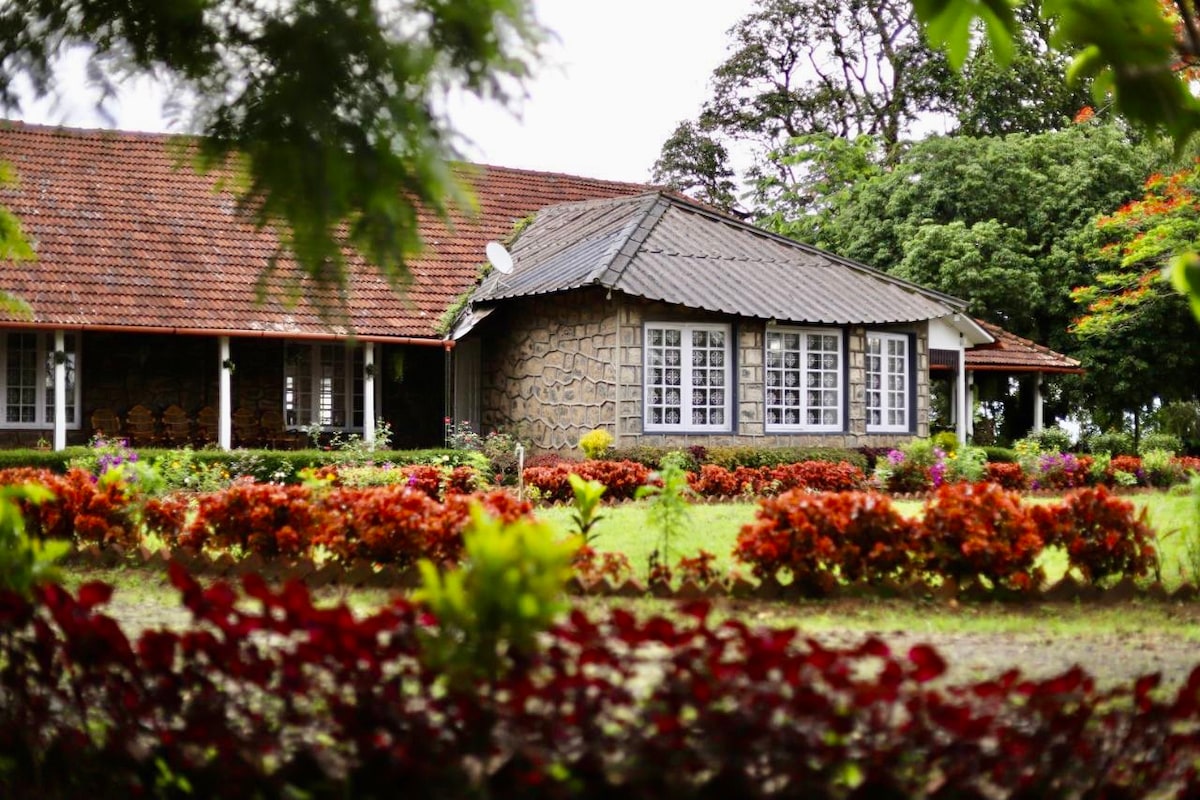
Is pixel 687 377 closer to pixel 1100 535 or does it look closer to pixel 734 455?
pixel 734 455

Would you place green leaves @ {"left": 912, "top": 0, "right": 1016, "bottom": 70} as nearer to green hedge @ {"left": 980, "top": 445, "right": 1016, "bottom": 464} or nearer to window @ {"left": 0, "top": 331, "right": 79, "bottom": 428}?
window @ {"left": 0, "top": 331, "right": 79, "bottom": 428}

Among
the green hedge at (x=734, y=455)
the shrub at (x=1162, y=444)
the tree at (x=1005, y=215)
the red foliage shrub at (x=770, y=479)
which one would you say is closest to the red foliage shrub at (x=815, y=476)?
the red foliage shrub at (x=770, y=479)

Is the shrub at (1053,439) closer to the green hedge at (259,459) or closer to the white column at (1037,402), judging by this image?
the white column at (1037,402)

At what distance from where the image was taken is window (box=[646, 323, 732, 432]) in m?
17.7

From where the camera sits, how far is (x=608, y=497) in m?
13.9

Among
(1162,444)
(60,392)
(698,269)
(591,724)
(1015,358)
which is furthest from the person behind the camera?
(1162,444)

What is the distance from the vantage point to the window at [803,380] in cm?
1891

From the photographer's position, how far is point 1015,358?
25.2m

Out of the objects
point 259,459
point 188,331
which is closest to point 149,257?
point 188,331

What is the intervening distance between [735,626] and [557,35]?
2175mm

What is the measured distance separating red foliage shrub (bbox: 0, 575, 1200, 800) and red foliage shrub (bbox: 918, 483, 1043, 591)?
Result: 351cm

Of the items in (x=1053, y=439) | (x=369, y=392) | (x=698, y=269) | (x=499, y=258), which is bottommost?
(x=1053, y=439)

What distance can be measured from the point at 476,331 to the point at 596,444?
4.67 metres

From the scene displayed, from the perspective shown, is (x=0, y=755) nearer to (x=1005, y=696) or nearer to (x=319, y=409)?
(x=1005, y=696)
